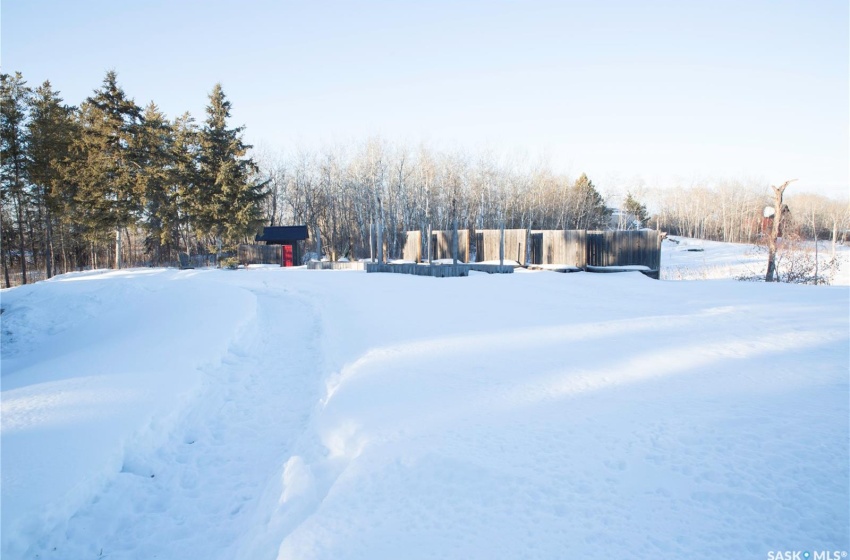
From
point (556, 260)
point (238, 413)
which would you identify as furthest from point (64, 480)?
point (556, 260)

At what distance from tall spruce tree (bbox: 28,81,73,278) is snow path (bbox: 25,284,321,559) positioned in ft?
96.5

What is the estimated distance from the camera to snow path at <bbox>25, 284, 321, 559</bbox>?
10.1 ft

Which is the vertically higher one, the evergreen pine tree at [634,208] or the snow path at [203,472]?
the evergreen pine tree at [634,208]

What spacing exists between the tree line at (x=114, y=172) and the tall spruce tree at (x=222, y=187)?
6 centimetres

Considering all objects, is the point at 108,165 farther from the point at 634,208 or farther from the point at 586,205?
the point at 634,208

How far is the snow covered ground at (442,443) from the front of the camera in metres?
2.50

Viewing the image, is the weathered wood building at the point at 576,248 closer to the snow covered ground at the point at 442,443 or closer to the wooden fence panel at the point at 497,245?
the wooden fence panel at the point at 497,245

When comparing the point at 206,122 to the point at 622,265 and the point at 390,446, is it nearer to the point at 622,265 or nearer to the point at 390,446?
the point at 622,265

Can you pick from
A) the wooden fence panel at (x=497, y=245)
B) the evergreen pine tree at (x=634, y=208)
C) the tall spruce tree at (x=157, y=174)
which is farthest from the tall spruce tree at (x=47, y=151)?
the evergreen pine tree at (x=634, y=208)

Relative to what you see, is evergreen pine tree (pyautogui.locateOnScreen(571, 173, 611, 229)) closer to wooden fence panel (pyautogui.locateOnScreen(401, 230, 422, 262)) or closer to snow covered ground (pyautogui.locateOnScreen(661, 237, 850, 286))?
snow covered ground (pyautogui.locateOnScreen(661, 237, 850, 286))

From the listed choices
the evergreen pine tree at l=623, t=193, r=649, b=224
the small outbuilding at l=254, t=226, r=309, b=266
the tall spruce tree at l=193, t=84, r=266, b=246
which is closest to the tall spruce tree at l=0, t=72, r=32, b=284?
the tall spruce tree at l=193, t=84, r=266, b=246

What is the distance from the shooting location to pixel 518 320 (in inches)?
316

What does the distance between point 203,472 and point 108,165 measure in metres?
30.8

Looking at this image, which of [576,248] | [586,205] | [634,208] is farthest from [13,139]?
[634,208]
